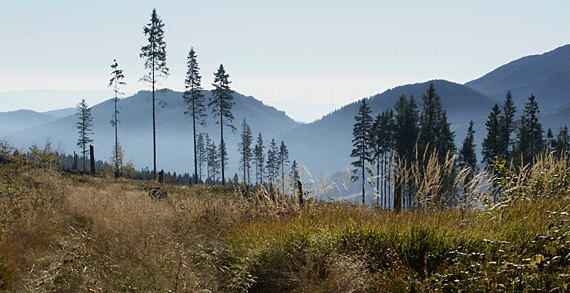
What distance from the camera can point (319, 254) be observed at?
4.41m

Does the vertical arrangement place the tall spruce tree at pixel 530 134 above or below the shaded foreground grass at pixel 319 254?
above

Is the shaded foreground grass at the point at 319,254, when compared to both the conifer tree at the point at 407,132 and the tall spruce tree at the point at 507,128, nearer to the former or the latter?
the conifer tree at the point at 407,132

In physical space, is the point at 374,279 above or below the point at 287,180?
below

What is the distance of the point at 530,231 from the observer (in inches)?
161

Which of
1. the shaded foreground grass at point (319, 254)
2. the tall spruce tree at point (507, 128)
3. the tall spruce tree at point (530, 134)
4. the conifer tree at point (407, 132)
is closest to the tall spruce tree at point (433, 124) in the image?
the conifer tree at point (407, 132)

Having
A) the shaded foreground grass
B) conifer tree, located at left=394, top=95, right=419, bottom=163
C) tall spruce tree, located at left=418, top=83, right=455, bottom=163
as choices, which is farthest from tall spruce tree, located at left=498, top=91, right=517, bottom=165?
the shaded foreground grass

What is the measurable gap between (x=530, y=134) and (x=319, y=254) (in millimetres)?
49468

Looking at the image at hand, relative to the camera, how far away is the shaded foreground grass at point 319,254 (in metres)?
3.55

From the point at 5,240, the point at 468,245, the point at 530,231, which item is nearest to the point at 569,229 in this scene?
the point at 530,231

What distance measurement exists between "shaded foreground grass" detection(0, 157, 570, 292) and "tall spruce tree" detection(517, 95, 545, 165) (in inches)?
1716

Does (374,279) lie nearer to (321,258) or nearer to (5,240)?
(321,258)

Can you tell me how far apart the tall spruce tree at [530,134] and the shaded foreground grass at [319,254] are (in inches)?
1716

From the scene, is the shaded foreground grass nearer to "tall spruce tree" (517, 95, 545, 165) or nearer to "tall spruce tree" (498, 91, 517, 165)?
"tall spruce tree" (498, 91, 517, 165)

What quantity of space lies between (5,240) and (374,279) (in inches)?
243
